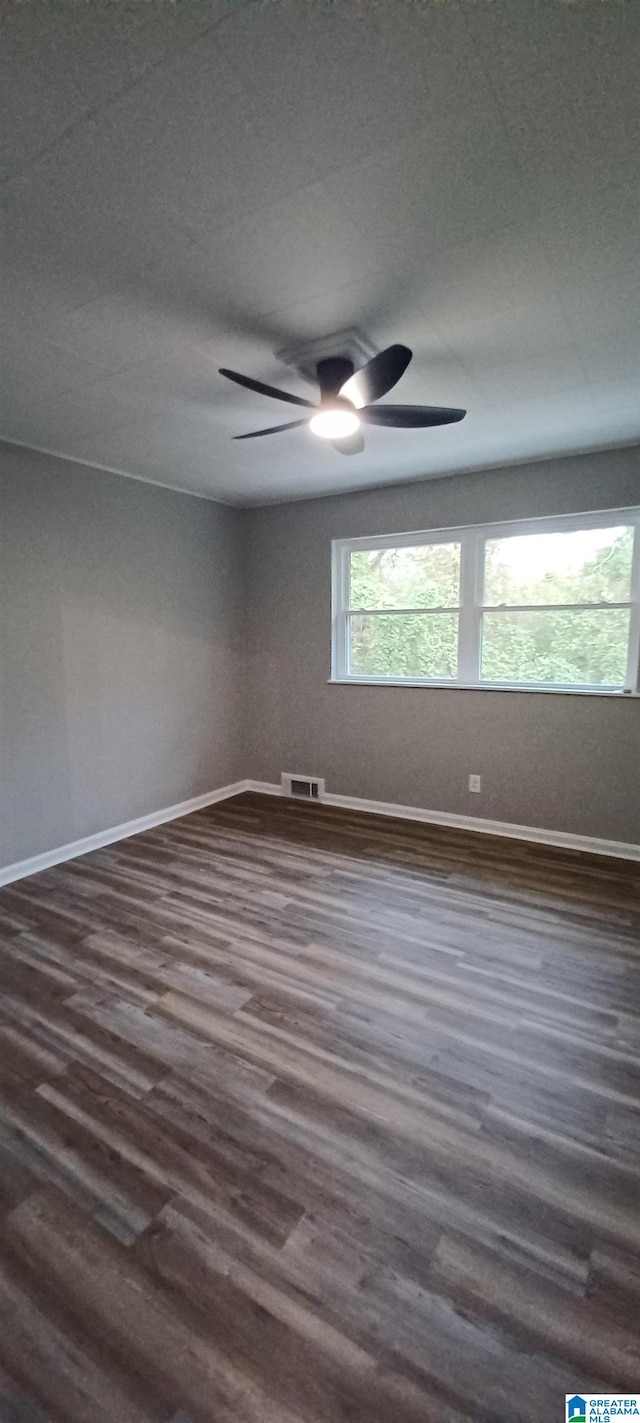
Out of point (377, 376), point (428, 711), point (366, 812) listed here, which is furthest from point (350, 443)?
point (366, 812)

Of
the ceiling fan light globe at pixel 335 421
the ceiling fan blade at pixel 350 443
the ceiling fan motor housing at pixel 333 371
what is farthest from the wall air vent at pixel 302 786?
the ceiling fan motor housing at pixel 333 371

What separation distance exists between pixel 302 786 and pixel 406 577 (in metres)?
1.95

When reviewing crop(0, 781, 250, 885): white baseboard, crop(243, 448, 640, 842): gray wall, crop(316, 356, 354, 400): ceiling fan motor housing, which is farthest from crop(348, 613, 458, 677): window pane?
crop(316, 356, 354, 400): ceiling fan motor housing

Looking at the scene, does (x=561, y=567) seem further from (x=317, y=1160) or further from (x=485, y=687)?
(x=317, y=1160)

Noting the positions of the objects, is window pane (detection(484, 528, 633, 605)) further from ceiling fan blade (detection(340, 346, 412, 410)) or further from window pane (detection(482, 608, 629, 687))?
ceiling fan blade (detection(340, 346, 412, 410))

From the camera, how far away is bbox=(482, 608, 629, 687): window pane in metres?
3.45

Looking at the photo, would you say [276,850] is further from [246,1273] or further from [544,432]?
[544,432]

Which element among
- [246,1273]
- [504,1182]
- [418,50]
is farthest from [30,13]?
[504,1182]

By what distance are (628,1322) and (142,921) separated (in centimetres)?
221

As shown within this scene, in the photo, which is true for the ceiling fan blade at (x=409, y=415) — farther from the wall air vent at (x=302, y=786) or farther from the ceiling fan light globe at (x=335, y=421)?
the wall air vent at (x=302, y=786)

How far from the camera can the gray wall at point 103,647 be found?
319 centimetres

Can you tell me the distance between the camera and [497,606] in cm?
378

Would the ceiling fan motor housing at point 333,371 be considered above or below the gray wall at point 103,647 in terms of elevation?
above

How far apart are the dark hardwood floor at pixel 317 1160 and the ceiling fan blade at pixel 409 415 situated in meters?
2.25
